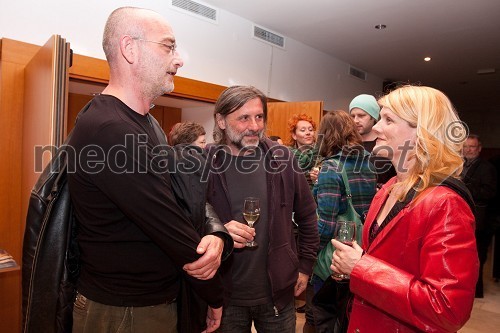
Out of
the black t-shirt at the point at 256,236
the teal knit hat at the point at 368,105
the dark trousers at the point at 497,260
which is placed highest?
the teal knit hat at the point at 368,105

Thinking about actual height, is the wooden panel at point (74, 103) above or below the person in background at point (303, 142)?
above

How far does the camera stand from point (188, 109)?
5191mm

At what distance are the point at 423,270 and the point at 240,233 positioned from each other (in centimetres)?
77

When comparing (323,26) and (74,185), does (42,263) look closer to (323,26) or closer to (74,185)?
(74,185)

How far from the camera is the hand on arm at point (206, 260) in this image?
1130mm

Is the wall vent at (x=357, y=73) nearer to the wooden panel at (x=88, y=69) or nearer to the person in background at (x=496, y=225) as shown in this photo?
the person in background at (x=496, y=225)

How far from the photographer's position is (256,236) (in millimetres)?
1780

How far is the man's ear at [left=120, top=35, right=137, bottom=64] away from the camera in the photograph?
1.22 m

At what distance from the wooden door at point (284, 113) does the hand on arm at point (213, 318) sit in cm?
350

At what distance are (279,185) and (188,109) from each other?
11.9 feet

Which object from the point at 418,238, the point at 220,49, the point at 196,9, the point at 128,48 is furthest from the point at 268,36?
the point at 418,238

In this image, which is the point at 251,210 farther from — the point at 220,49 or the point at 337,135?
the point at 220,49

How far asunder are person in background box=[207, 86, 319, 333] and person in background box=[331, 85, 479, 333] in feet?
1.52

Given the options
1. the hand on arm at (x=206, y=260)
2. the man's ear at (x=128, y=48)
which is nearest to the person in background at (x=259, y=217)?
the hand on arm at (x=206, y=260)
